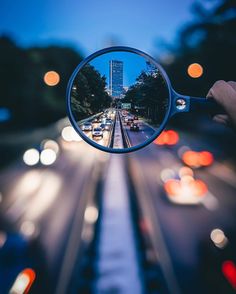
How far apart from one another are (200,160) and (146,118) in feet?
146

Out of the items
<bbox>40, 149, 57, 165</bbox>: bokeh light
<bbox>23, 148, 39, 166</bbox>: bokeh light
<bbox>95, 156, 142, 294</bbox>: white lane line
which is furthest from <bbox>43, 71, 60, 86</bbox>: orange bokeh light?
<bbox>40, 149, 57, 165</bbox>: bokeh light

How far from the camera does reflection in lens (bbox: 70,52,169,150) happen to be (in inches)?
54.8

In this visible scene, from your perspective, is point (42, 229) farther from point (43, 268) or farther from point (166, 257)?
point (166, 257)

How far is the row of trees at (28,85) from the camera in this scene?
185 ft

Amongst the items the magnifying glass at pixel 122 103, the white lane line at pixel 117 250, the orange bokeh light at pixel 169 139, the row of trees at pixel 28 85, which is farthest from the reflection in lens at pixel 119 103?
the row of trees at pixel 28 85

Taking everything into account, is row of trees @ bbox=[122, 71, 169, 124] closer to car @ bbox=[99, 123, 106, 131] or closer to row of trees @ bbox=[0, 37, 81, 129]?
car @ bbox=[99, 123, 106, 131]

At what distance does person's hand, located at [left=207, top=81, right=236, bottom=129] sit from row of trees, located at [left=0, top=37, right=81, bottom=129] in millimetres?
53395

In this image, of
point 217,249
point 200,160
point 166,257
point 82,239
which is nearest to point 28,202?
point 82,239

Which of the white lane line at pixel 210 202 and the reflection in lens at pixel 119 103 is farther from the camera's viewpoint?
the white lane line at pixel 210 202

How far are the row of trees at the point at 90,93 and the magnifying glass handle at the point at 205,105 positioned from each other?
0.45 metres

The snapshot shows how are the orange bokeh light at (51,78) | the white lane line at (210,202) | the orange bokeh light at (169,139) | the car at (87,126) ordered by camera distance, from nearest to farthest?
1. the car at (87,126)
2. the orange bokeh light at (51,78)
3. the white lane line at (210,202)
4. the orange bokeh light at (169,139)

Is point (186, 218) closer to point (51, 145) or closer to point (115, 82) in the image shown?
point (115, 82)

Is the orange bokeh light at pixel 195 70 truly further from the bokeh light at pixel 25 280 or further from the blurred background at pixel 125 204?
the bokeh light at pixel 25 280

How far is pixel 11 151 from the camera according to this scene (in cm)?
4250
